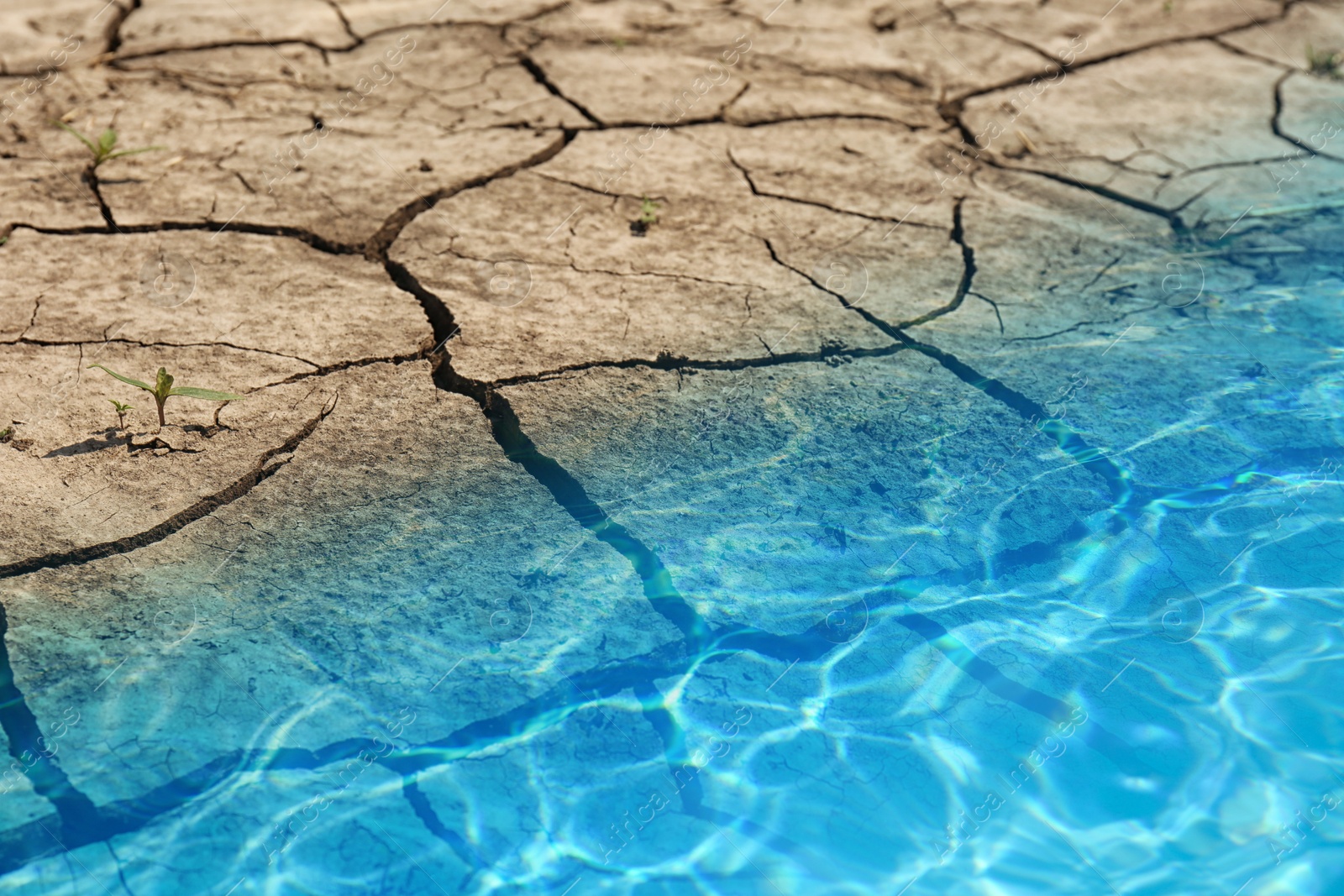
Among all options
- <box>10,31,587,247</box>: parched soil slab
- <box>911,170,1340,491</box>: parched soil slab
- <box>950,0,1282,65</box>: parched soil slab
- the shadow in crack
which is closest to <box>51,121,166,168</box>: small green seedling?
<box>10,31,587,247</box>: parched soil slab

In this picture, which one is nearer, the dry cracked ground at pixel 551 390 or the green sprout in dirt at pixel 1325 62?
the dry cracked ground at pixel 551 390

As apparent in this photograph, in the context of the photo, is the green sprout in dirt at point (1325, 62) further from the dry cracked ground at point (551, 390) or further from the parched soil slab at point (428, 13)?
the parched soil slab at point (428, 13)

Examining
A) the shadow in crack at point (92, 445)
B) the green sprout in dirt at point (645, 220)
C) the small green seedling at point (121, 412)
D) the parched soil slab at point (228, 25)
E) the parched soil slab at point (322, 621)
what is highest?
the parched soil slab at point (228, 25)

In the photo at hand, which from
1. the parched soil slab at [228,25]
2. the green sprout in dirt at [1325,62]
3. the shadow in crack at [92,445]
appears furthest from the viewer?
the green sprout in dirt at [1325,62]

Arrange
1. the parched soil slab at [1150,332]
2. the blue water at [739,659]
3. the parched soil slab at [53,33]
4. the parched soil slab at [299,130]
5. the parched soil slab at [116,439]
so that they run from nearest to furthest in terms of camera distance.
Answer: the blue water at [739,659] → the parched soil slab at [116,439] → the parched soil slab at [1150,332] → the parched soil slab at [299,130] → the parched soil slab at [53,33]

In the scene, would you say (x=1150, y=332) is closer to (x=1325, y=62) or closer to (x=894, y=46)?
(x=894, y=46)

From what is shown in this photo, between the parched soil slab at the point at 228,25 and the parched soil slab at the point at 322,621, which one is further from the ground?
the parched soil slab at the point at 228,25

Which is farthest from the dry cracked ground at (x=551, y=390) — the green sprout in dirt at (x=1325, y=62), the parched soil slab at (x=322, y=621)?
the green sprout in dirt at (x=1325, y=62)

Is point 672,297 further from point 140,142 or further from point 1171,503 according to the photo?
point 140,142
